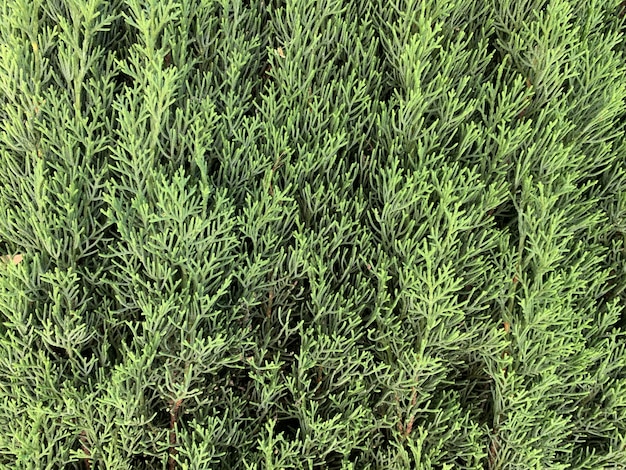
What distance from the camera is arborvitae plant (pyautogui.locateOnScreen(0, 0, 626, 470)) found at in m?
2.05

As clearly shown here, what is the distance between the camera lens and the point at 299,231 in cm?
213

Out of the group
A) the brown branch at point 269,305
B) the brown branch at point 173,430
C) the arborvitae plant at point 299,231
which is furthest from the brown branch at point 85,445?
the brown branch at point 269,305

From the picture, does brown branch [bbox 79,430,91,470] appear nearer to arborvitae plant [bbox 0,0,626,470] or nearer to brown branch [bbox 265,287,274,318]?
arborvitae plant [bbox 0,0,626,470]

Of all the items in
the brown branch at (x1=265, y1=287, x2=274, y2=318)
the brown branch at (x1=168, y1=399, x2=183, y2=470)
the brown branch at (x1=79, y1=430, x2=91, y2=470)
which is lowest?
the brown branch at (x1=79, y1=430, x2=91, y2=470)

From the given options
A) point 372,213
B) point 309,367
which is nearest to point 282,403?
point 309,367

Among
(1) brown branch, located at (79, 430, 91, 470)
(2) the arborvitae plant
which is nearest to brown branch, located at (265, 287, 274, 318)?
(2) the arborvitae plant

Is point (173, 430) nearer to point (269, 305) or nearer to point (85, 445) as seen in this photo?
point (85, 445)

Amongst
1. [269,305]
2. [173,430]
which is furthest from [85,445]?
[269,305]

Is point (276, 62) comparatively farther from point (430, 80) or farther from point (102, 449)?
point (102, 449)

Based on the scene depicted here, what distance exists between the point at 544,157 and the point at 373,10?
924 millimetres

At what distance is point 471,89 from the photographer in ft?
7.41

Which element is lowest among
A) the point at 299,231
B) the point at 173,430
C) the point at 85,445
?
the point at 85,445

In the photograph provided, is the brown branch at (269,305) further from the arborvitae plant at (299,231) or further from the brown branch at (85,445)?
the brown branch at (85,445)

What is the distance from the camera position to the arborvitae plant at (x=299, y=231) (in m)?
2.05
